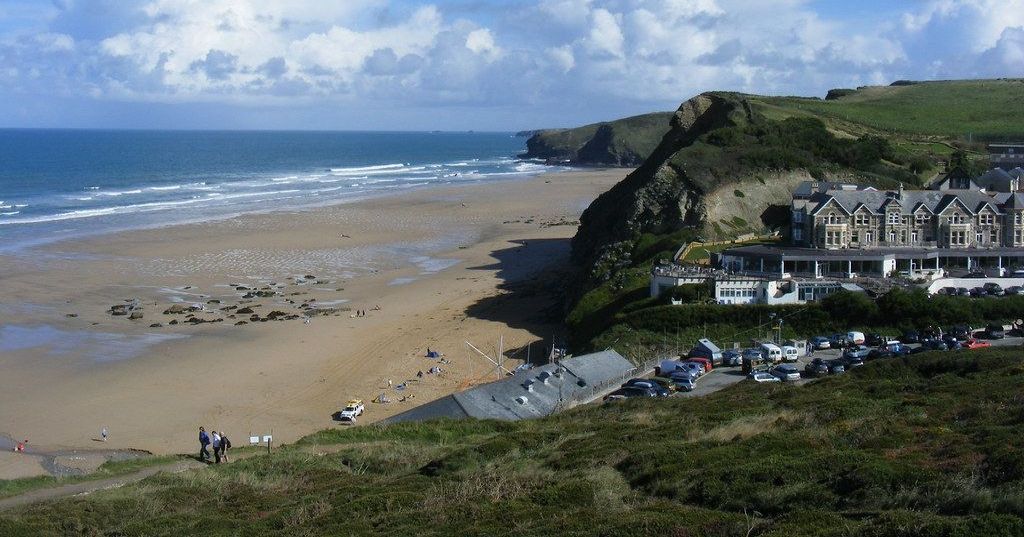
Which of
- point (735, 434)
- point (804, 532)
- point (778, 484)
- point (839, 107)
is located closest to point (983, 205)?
point (735, 434)

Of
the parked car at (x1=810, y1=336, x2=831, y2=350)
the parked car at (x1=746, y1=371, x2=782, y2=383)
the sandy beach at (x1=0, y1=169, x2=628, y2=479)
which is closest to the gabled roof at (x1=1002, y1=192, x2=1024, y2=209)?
the parked car at (x1=810, y1=336, x2=831, y2=350)

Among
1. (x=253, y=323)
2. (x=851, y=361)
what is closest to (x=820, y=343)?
(x=851, y=361)

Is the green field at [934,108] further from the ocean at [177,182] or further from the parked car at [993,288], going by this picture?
the ocean at [177,182]

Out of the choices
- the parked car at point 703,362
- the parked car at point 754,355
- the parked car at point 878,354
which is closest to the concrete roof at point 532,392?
the parked car at point 703,362

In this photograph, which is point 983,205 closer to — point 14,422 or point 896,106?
point 14,422

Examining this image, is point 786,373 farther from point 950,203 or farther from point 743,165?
point 743,165

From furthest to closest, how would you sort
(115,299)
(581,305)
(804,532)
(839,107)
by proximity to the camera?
(839,107) < (115,299) < (581,305) < (804,532)
